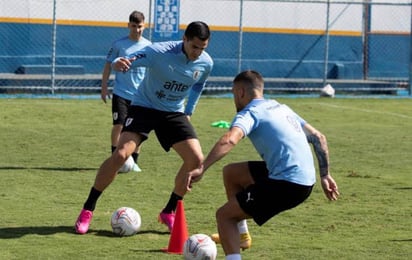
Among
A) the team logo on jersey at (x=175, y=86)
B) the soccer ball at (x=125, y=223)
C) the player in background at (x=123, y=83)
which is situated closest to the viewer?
the soccer ball at (x=125, y=223)

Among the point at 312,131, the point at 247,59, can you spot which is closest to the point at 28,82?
the point at 247,59

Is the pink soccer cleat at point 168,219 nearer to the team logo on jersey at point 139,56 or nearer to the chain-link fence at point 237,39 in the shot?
the team logo on jersey at point 139,56

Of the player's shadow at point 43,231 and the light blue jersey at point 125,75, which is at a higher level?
the light blue jersey at point 125,75

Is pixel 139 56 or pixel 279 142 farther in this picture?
pixel 139 56

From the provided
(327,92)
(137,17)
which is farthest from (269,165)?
(327,92)

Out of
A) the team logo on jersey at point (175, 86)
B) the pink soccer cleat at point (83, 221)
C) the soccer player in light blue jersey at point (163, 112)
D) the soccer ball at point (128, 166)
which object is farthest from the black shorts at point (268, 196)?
the soccer ball at point (128, 166)

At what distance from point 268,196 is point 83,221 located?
236 centimetres

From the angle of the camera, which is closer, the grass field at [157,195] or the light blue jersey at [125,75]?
the grass field at [157,195]

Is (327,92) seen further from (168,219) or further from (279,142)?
(279,142)

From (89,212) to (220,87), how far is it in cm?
1544

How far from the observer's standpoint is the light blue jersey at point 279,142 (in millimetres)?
7180

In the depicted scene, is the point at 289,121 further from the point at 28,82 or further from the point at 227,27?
the point at 227,27

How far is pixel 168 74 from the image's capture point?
30.5 feet

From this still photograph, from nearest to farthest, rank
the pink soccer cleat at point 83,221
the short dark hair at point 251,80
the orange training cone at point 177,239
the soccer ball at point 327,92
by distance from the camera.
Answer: the short dark hair at point 251,80
the orange training cone at point 177,239
the pink soccer cleat at point 83,221
the soccer ball at point 327,92
